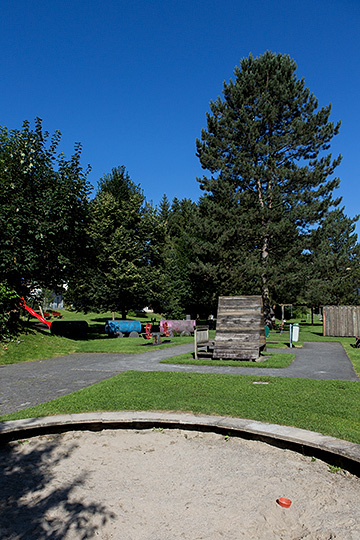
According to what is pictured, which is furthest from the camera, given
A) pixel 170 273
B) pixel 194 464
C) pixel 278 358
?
pixel 170 273

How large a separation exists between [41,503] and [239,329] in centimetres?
1063

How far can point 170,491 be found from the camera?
4070 millimetres

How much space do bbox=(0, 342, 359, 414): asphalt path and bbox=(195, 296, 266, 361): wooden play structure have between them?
1239 mm

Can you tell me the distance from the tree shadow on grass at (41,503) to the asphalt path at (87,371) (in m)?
2.35

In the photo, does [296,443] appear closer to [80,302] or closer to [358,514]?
[358,514]

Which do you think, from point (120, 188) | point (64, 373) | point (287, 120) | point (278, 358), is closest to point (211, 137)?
point (287, 120)

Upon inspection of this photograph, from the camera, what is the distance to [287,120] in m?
31.8

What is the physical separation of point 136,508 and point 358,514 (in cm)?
204

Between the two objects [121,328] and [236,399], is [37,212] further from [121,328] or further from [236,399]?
[236,399]

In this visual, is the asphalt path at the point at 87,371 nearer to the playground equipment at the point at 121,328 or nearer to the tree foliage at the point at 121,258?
the playground equipment at the point at 121,328

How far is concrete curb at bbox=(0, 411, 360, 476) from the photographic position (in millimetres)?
4777

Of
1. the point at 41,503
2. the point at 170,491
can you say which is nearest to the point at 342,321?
the point at 170,491

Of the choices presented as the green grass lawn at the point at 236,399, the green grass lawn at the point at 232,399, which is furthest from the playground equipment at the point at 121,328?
the green grass lawn at the point at 236,399

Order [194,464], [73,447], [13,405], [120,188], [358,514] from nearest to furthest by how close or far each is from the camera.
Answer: [358,514] < [194,464] < [73,447] < [13,405] < [120,188]
